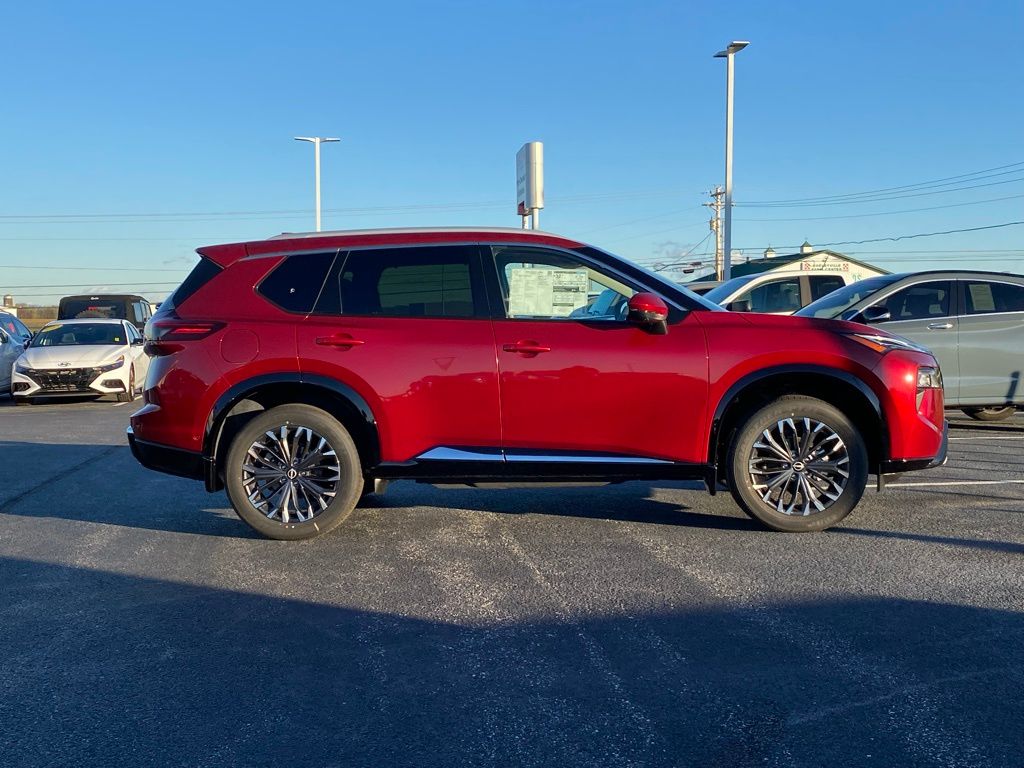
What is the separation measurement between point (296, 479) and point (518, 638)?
2.17 metres

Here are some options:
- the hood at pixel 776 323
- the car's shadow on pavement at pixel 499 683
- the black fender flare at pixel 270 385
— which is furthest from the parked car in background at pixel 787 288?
the car's shadow on pavement at pixel 499 683

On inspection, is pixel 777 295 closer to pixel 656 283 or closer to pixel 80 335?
pixel 656 283

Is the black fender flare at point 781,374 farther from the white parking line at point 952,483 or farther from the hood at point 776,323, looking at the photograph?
the white parking line at point 952,483

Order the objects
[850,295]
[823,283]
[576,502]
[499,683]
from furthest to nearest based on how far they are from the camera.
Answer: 1. [823,283]
2. [850,295]
3. [576,502]
4. [499,683]

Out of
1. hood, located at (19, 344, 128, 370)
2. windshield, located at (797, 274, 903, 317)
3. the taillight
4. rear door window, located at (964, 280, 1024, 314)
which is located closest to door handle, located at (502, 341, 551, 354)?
the taillight

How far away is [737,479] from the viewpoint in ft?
17.7

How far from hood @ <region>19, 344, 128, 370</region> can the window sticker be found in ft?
36.4

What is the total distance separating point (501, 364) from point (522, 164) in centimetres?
1237

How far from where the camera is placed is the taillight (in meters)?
5.41

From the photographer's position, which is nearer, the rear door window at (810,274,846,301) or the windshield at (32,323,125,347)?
the rear door window at (810,274,846,301)

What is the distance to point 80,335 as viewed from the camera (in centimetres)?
1562

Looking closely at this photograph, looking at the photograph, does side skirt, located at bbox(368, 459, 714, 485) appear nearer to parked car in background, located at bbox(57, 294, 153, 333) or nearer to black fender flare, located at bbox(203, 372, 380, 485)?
black fender flare, located at bbox(203, 372, 380, 485)

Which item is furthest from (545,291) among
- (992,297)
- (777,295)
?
(777,295)

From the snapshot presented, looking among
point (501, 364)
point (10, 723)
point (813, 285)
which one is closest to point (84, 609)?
point (10, 723)
